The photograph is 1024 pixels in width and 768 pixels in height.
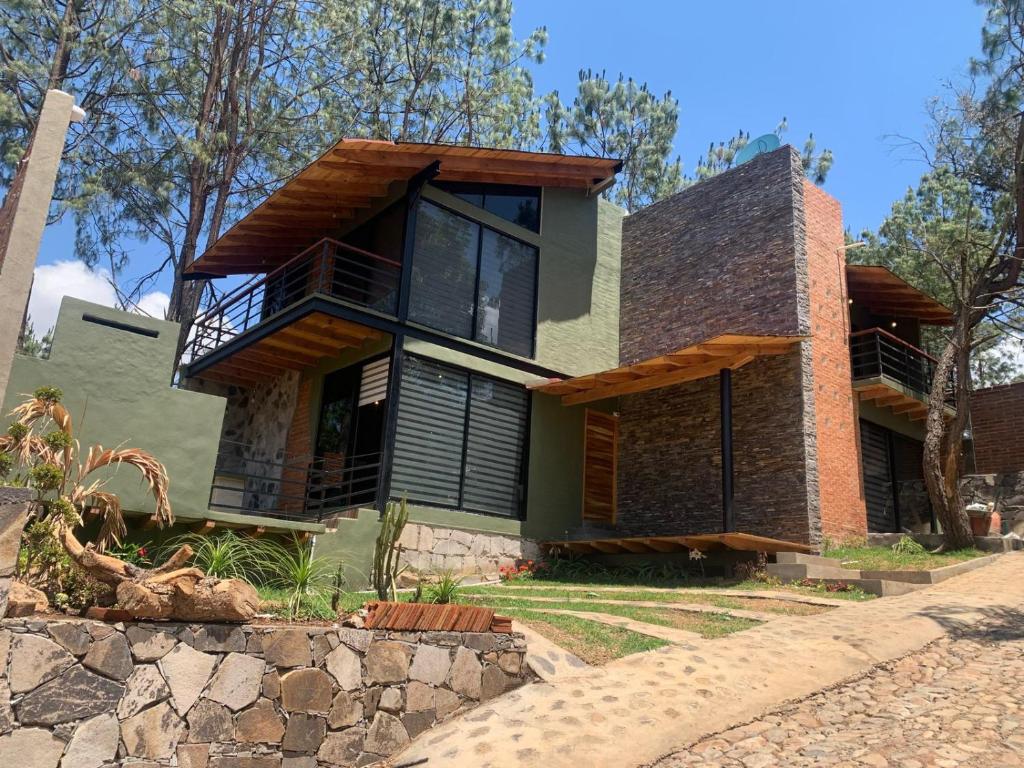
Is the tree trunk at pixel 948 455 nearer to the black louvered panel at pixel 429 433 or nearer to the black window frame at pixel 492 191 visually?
the black window frame at pixel 492 191

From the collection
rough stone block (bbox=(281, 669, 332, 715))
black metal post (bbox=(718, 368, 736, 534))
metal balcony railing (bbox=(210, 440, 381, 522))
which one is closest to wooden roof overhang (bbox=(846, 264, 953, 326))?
black metal post (bbox=(718, 368, 736, 534))

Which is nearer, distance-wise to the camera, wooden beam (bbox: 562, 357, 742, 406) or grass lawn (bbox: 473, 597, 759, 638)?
grass lawn (bbox: 473, 597, 759, 638)

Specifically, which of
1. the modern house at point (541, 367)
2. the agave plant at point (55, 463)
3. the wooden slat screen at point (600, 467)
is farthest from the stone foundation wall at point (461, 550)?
the agave plant at point (55, 463)

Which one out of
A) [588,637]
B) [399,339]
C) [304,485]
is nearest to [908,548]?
[588,637]

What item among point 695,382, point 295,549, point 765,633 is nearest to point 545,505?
point 695,382

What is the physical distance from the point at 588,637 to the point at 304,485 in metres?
7.03

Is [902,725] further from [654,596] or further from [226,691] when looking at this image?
[654,596]

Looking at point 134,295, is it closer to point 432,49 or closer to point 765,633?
point 432,49

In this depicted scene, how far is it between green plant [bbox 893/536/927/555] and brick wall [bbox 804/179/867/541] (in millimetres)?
667

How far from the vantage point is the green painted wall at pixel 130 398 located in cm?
876

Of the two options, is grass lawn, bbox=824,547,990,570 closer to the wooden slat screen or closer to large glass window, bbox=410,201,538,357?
the wooden slat screen

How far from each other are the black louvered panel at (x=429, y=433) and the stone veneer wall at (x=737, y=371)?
3.98 meters

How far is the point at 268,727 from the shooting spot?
5453 millimetres

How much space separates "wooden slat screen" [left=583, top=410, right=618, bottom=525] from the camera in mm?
15640
